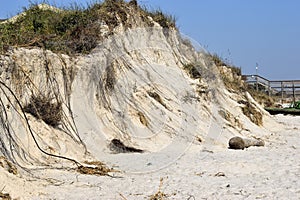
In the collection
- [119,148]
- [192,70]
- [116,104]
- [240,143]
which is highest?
[192,70]

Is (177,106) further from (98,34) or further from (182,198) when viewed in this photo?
(182,198)

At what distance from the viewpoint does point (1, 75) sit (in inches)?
503

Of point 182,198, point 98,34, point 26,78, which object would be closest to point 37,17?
point 98,34

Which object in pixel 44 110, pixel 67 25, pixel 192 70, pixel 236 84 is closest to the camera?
pixel 44 110

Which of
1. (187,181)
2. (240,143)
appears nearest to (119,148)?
(187,181)

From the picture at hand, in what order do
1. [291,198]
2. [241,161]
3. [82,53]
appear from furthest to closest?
[82,53], [241,161], [291,198]

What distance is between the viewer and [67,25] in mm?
17281

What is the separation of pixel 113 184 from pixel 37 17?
940 cm

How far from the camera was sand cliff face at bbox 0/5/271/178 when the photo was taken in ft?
41.1

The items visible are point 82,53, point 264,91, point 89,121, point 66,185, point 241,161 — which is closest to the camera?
point 66,185

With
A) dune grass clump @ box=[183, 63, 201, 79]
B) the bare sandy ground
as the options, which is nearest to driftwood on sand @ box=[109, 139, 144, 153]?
the bare sandy ground

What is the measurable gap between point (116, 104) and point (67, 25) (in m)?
3.66

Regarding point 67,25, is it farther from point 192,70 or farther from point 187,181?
point 187,181

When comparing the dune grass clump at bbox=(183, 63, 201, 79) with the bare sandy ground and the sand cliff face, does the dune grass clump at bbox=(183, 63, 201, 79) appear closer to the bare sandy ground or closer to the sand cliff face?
the sand cliff face
